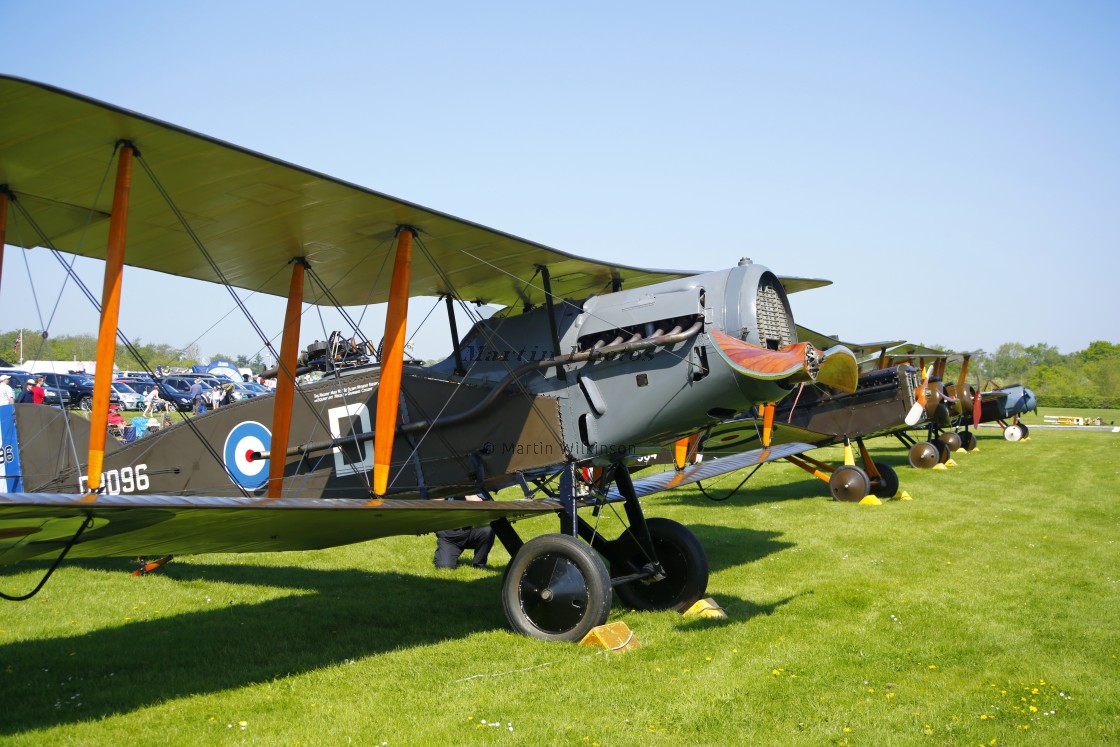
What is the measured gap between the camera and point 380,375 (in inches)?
265

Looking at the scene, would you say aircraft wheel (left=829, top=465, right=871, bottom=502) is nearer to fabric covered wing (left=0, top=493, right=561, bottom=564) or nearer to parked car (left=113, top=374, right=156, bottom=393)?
fabric covered wing (left=0, top=493, right=561, bottom=564)

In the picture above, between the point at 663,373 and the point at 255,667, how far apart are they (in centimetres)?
341

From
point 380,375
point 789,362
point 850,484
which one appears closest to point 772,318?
point 789,362

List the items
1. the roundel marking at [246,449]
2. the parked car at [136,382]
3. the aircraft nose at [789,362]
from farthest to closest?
the parked car at [136,382] < the roundel marking at [246,449] < the aircraft nose at [789,362]

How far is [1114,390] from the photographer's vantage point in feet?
211

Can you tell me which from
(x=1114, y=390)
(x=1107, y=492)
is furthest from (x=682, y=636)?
(x=1114, y=390)

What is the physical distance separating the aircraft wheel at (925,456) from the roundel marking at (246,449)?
51.8 feet

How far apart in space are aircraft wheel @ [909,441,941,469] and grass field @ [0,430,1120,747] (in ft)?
29.2

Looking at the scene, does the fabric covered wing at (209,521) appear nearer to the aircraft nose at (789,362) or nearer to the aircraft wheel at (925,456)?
the aircraft nose at (789,362)

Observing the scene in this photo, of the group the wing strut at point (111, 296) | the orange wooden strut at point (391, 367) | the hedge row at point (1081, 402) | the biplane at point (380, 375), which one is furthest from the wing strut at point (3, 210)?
the hedge row at point (1081, 402)

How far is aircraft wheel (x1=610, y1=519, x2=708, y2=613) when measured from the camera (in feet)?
23.4

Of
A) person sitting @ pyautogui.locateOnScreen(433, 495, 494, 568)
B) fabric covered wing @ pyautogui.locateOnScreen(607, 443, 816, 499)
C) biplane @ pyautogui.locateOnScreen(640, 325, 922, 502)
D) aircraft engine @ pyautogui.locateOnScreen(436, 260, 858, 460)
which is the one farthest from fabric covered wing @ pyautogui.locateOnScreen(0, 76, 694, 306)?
biplane @ pyautogui.locateOnScreen(640, 325, 922, 502)

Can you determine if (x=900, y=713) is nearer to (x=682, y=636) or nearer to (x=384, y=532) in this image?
(x=682, y=636)

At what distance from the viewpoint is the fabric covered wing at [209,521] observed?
4057 millimetres
